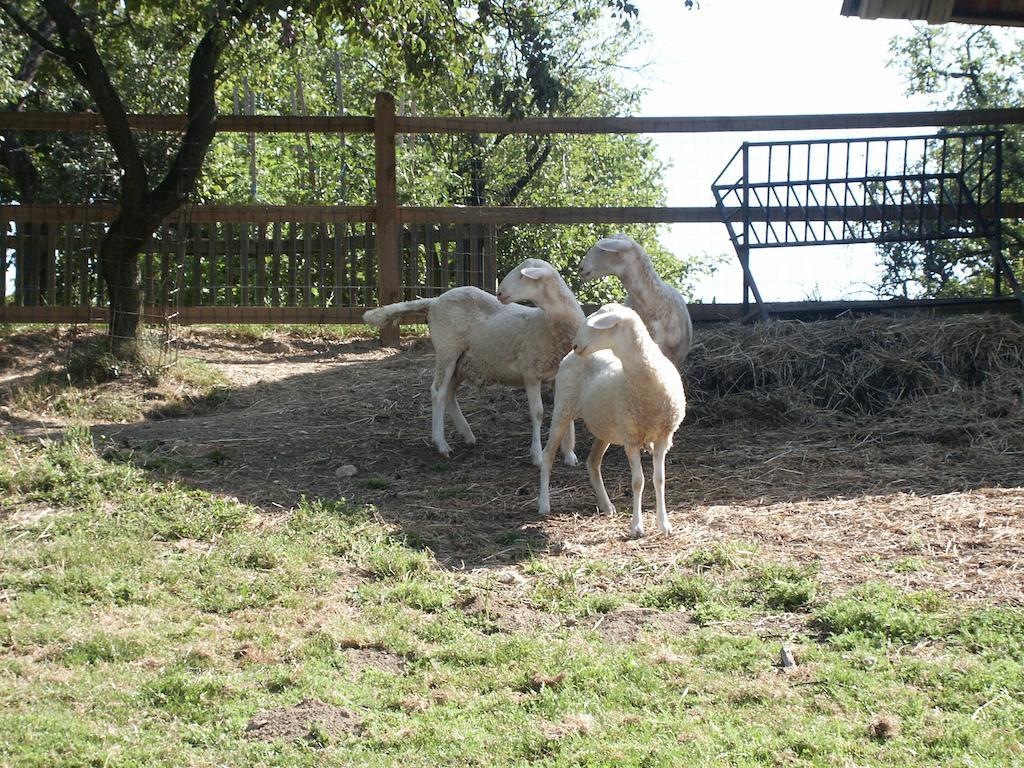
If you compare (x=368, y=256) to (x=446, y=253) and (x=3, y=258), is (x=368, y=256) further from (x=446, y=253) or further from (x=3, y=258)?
(x=3, y=258)

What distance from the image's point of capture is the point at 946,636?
171 inches

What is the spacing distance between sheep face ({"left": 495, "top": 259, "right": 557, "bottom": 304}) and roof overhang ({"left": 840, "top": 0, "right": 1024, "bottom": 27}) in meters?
3.44

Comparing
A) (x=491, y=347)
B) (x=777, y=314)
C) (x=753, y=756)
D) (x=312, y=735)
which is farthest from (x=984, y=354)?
(x=312, y=735)

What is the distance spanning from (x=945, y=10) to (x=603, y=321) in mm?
2230

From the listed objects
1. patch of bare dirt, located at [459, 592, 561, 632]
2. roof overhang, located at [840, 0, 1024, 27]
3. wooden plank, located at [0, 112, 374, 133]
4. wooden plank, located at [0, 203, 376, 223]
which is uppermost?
wooden plank, located at [0, 112, 374, 133]

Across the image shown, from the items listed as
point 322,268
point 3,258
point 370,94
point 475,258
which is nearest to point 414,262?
point 475,258

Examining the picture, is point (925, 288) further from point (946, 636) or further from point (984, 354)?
point (946, 636)

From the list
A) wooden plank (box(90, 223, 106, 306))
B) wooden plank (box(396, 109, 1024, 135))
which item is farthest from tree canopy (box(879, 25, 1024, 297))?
wooden plank (box(90, 223, 106, 306))

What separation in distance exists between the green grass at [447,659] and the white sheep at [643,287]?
304 centimetres

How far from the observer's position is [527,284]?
761 cm

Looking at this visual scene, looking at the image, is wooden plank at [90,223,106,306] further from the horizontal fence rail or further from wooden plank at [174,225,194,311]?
the horizontal fence rail

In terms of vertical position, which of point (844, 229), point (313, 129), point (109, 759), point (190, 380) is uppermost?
point (313, 129)

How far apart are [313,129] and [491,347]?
4.15 m

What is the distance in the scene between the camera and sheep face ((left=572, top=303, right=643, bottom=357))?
5859 millimetres
